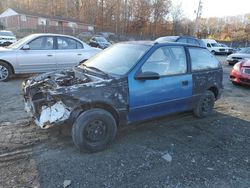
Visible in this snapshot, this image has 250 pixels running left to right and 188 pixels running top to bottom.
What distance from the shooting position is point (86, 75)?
4207 millimetres

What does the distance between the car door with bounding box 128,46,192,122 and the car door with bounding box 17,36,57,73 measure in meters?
5.31

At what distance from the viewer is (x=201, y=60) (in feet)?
17.2

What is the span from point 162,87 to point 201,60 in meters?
1.42

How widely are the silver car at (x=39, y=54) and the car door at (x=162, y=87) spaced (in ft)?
17.2

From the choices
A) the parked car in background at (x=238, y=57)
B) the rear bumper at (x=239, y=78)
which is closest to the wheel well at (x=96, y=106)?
the rear bumper at (x=239, y=78)

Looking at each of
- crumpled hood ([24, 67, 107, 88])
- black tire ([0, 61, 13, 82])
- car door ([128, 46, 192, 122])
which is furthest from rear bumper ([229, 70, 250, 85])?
black tire ([0, 61, 13, 82])

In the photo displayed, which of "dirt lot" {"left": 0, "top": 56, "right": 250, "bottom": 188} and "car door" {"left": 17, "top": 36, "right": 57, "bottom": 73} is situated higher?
"car door" {"left": 17, "top": 36, "right": 57, "bottom": 73}

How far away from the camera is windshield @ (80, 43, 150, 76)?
4.18 m

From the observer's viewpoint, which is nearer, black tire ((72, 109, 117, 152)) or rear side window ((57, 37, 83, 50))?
black tire ((72, 109, 117, 152))

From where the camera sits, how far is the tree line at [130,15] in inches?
2403

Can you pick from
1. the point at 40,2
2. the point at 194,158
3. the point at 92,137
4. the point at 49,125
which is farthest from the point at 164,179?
the point at 40,2

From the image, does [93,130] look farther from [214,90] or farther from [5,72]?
[5,72]

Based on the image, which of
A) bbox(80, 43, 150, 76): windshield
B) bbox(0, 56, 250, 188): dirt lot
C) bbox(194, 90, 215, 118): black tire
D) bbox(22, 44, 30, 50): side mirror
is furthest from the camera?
bbox(22, 44, 30, 50): side mirror

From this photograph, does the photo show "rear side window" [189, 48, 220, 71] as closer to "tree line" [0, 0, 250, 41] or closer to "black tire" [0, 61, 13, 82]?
"black tire" [0, 61, 13, 82]
